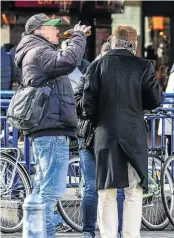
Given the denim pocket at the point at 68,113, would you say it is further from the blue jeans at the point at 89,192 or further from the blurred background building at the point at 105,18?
the blurred background building at the point at 105,18

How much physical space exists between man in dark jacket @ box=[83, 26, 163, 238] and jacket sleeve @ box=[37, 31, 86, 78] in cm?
22

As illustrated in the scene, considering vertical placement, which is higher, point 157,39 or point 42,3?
point 42,3

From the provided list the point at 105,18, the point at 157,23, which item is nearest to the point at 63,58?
the point at 105,18

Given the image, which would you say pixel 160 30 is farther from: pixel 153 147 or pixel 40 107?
pixel 40 107

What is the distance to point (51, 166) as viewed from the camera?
19.6ft

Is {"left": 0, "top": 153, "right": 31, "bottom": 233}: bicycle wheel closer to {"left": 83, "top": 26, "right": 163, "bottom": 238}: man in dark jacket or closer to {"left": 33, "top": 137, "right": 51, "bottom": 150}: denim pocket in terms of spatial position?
{"left": 33, "top": 137, "right": 51, "bottom": 150}: denim pocket

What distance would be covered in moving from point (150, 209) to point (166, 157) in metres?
0.54

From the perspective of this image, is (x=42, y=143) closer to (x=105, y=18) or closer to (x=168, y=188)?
(x=168, y=188)

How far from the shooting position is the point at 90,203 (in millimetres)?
6477

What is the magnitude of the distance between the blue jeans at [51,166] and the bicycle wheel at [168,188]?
1.67m

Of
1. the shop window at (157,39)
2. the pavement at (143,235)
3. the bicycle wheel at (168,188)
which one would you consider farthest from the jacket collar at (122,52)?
the shop window at (157,39)

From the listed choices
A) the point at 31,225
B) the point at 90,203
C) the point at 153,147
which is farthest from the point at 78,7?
the point at 31,225

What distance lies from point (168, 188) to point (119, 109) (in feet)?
6.33

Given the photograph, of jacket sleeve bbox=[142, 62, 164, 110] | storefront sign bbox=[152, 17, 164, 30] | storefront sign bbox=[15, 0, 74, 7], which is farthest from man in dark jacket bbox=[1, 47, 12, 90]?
jacket sleeve bbox=[142, 62, 164, 110]
